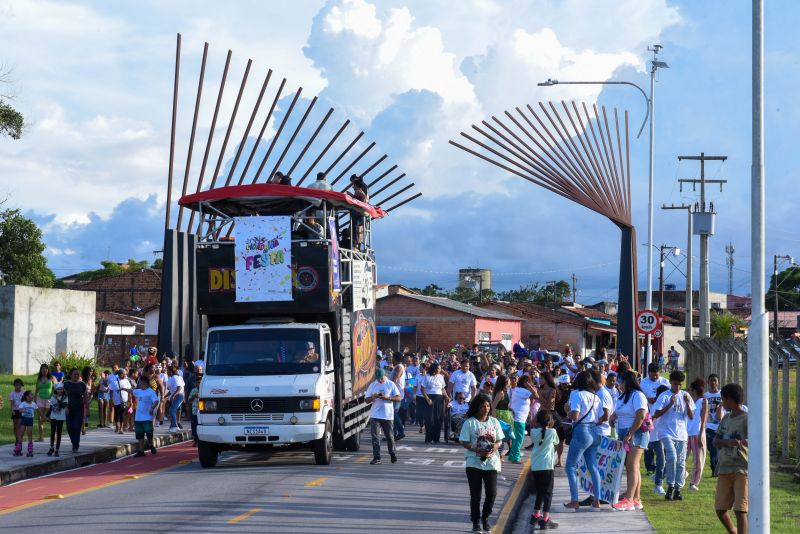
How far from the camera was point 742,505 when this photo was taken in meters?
10.2

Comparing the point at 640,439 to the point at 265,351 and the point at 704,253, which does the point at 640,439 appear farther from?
the point at 704,253

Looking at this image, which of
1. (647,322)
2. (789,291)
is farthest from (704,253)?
(789,291)

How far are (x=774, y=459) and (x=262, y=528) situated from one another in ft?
40.9

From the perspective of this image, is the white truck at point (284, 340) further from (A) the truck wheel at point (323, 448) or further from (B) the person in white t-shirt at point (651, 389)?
(B) the person in white t-shirt at point (651, 389)

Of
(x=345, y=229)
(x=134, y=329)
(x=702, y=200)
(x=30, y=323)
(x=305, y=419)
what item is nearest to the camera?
(x=305, y=419)

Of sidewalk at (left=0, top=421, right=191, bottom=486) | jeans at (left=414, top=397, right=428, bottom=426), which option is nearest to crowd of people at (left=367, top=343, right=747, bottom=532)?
jeans at (left=414, top=397, right=428, bottom=426)

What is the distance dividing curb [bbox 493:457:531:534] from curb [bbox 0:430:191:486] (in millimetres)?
8274

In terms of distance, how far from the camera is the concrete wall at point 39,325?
4109 cm

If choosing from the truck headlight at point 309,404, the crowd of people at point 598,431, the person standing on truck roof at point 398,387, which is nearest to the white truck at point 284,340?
the truck headlight at point 309,404

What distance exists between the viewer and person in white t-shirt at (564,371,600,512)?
13195 mm

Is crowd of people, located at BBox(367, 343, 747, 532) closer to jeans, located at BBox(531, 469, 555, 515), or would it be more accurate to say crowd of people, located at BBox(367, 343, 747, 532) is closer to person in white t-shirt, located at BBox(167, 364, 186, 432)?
jeans, located at BBox(531, 469, 555, 515)

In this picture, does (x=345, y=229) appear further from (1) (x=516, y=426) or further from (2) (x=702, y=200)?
(2) (x=702, y=200)

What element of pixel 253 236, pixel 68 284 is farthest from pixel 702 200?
pixel 68 284

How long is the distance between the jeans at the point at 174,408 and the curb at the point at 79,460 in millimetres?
290
